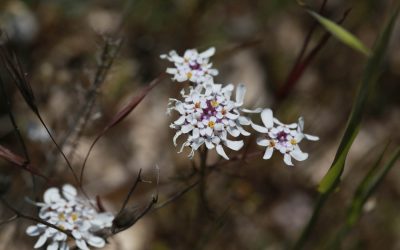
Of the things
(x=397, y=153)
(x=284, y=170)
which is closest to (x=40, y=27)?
(x=284, y=170)

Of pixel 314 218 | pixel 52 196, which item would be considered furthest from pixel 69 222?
pixel 314 218

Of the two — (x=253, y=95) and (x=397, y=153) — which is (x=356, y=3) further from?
(x=397, y=153)

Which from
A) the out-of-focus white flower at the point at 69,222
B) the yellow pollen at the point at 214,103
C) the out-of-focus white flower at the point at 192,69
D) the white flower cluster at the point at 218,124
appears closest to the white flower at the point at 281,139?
the white flower cluster at the point at 218,124

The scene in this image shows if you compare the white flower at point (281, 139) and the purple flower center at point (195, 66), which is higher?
the purple flower center at point (195, 66)

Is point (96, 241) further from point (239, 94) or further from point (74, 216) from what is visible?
point (239, 94)

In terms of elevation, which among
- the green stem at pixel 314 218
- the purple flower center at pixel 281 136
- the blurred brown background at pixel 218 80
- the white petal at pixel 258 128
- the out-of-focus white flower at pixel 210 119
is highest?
the out-of-focus white flower at pixel 210 119

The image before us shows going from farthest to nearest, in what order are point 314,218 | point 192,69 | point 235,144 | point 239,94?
point 314,218, point 192,69, point 239,94, point 235,144

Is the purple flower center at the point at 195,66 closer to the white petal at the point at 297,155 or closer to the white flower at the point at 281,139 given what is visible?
the white flower at the point at 281,139
